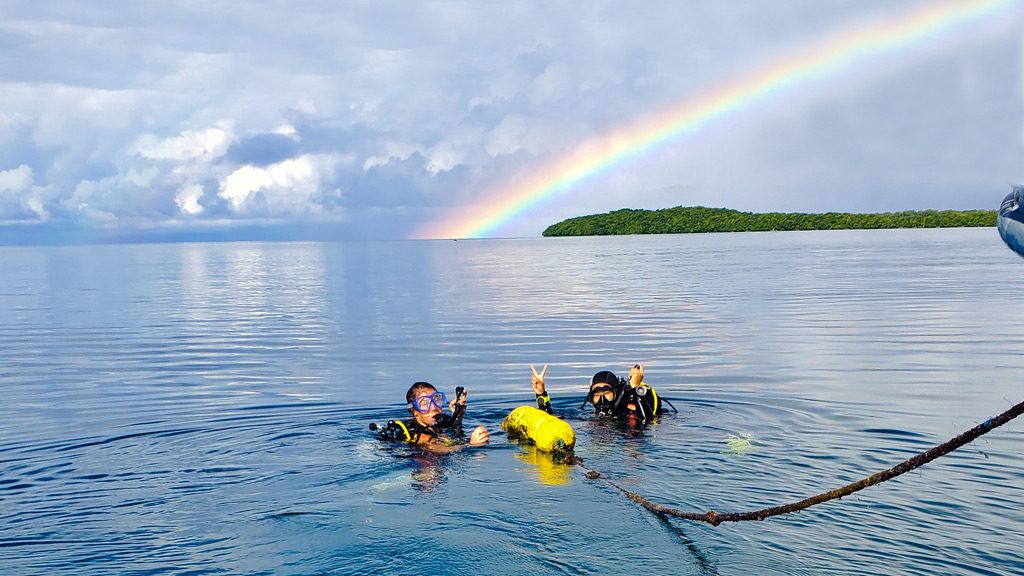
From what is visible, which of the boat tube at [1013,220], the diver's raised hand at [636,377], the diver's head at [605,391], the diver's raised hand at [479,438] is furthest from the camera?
the diver's head at [605,391]

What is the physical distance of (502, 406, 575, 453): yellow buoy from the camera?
1226cm

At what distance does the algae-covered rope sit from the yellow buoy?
0.52 m

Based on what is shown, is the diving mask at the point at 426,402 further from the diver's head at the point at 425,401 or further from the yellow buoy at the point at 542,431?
the yellow buoy at the point at 542,431

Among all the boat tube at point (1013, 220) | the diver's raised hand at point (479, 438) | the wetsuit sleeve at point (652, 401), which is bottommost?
the diver's raised hand at point (479, 438)

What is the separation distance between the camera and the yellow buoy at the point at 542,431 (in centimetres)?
1226

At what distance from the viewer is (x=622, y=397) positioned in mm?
14742

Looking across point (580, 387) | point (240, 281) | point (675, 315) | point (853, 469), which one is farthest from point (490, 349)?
point (240, 281)

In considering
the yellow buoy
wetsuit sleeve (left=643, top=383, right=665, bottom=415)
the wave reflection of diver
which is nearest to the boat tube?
the yellow buoy

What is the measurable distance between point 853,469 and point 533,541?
199 inches

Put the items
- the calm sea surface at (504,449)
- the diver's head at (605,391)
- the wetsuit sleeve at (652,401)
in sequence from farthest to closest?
1. the diver's head at (605,391)
2. the wetsuit sleeve at (652,401)
3. the calm sea surface at (504,449)

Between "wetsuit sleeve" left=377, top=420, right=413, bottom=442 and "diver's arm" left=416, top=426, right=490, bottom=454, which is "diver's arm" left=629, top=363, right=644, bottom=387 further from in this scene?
"wetsuit sleeve" left=377, top=420, right=413, bottom=442

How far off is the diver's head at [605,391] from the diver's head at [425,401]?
3.04 m

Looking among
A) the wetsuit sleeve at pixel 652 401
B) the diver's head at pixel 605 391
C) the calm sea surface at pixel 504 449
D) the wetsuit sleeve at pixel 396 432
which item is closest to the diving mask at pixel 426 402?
the wetsuit sleeve at pixel 396 432

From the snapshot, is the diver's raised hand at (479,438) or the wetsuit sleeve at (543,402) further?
the wetsuit sleeve at (543,402)
